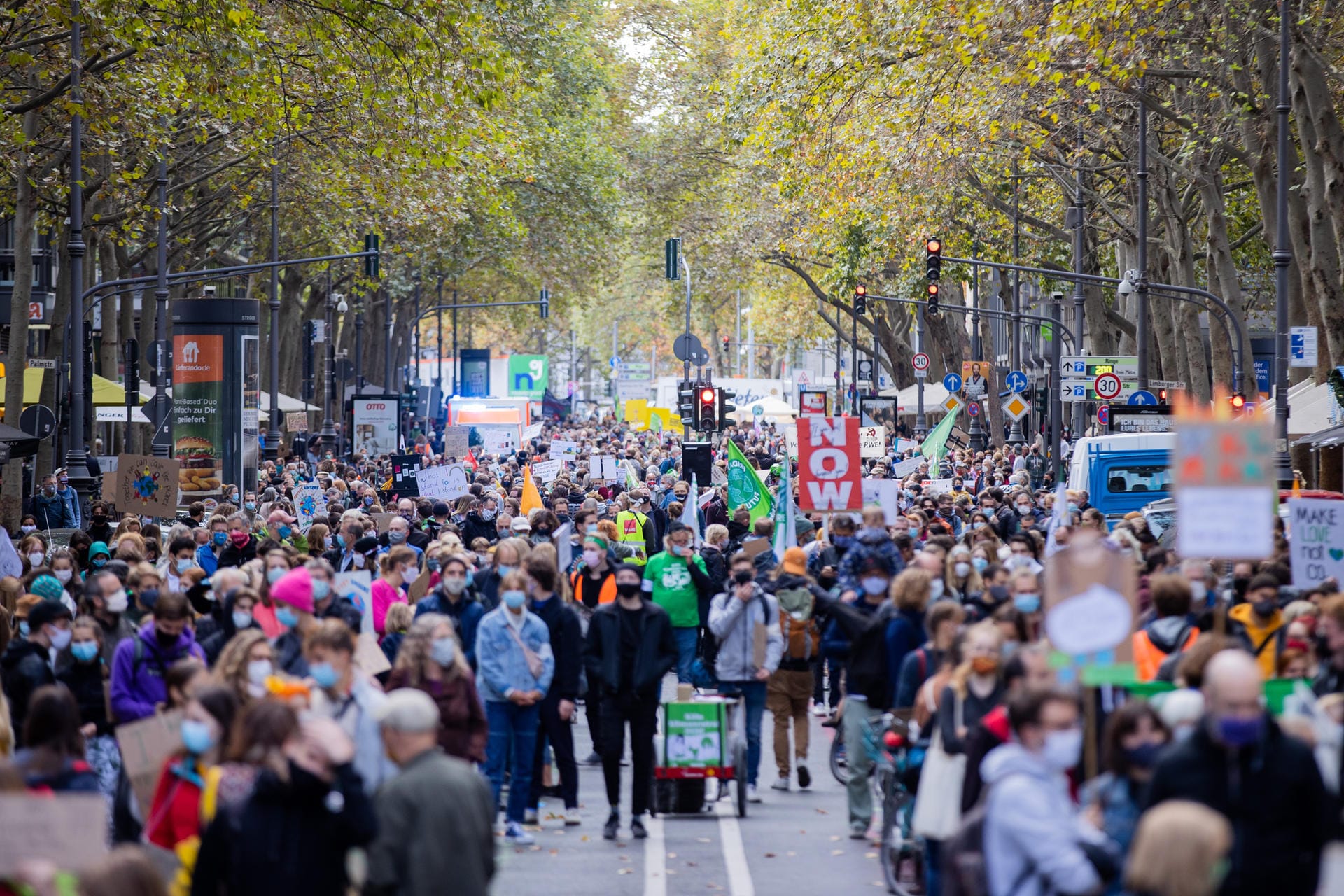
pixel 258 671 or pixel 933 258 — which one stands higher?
pixel 933 258

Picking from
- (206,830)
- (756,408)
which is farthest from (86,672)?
(756,408)

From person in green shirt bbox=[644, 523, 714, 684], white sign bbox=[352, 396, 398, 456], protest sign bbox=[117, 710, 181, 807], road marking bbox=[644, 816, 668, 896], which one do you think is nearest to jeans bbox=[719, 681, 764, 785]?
road marking bbox=[644, 816, 668, 896]

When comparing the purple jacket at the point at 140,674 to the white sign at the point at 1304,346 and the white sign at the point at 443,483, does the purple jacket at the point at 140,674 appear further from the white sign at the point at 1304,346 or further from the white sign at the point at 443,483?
the white sign at the point at 1304,346

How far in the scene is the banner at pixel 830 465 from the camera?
16391 millimetres

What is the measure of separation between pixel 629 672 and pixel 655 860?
1.16 m

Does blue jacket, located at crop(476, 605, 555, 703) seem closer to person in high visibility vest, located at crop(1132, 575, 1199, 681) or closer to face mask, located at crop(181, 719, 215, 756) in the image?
person in high visibility vest, located at crop(1132, 575, 1199, 681)

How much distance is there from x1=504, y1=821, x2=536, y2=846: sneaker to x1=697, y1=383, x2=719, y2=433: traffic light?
816 inches

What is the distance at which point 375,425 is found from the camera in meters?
43.0

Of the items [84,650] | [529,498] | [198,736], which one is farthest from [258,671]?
[529,498]

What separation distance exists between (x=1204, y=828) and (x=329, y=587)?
21.7 feet

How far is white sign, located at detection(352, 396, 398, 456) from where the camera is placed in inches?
1687

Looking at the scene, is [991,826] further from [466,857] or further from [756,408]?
[756,408]

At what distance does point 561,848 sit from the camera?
1113cm

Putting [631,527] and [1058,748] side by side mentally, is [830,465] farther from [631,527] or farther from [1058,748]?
[1058,748]
